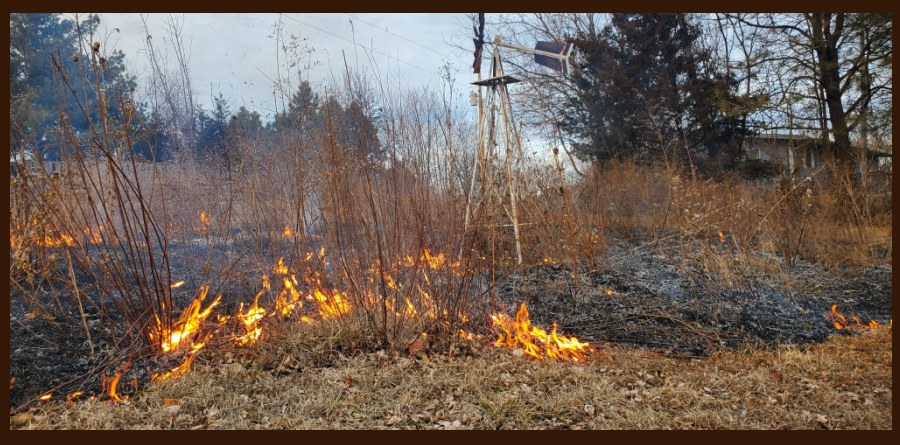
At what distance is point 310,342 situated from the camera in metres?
3.26

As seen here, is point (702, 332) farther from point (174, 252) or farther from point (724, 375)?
point (174, 252)

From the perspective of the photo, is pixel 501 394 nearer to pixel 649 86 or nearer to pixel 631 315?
pixel 631 315

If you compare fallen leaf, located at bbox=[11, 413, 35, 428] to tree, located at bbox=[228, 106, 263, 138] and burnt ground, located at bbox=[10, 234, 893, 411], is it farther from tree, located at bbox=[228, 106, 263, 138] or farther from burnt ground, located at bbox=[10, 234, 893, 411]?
tree, located at bbox=[228, 106, 263, 138]

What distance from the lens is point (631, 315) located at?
13.8 ft

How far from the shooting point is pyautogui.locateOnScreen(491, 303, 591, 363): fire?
3.27 metres

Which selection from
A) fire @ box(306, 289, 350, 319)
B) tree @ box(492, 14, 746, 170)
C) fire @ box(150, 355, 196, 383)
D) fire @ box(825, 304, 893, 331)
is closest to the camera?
fire @ box(150, 355, 196, 383)

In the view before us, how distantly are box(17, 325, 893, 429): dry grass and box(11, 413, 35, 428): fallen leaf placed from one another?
Result: 1.9 inches

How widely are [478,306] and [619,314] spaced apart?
1395 mm

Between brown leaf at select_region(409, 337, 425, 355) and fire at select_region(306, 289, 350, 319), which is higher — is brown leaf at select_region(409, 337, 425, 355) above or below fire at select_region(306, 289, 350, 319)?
below

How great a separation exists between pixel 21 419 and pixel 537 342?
2931 mm

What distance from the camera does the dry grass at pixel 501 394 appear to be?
7.73 ft

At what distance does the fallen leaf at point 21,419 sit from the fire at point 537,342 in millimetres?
2613

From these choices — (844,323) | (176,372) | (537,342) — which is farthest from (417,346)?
(844,323)

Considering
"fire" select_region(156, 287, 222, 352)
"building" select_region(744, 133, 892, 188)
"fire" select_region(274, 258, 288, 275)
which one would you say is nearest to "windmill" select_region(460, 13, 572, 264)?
"fire" select_region(274, 258, 288, 275)
